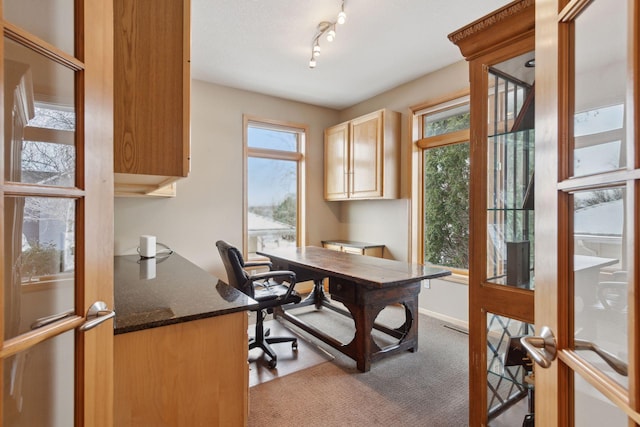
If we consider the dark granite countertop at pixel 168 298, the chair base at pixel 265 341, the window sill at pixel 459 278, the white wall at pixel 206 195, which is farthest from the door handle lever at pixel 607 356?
the white wall at pixel 206 195

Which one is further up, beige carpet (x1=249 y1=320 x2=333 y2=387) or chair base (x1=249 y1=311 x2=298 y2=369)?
chair base (x1=249 y1=311 x2=298 y2=369)

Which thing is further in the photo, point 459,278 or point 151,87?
point 459,278

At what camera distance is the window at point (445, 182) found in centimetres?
345

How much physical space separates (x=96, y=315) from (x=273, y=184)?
12.6 feet

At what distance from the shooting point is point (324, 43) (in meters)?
2.98

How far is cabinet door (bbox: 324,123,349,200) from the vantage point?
4473 mm

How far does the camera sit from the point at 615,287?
0.58 meters

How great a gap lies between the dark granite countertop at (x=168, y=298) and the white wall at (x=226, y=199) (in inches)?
61.0

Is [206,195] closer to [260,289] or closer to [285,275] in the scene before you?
[260,289]

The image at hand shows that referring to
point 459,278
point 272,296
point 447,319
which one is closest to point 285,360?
point 272,296

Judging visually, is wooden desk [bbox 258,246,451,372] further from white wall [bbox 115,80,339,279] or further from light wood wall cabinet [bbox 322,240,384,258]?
white wall [bbox 115,80,339,279]

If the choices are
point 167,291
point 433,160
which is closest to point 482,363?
point 167,291

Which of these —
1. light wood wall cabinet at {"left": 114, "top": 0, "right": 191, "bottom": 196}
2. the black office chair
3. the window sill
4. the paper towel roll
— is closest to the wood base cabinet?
light wood wall cabinet at {"left": 114, "top": 0, "right": 191, "bottom": 196}

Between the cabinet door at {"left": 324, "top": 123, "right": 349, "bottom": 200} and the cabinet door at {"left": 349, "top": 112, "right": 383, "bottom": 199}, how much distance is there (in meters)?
0.12
